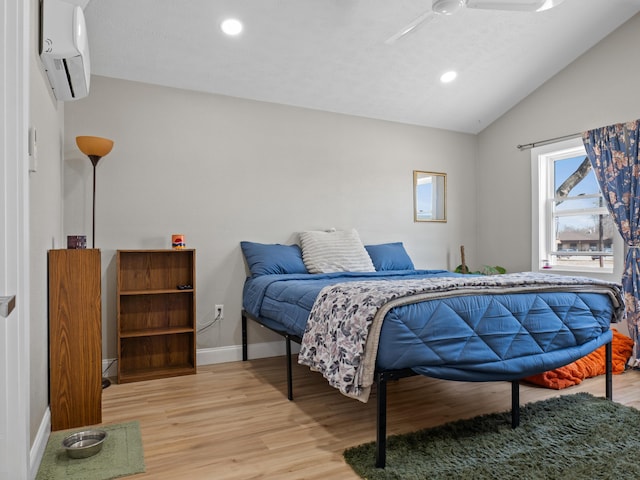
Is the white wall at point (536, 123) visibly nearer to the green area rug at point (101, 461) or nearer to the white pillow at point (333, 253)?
the white pillow at point (333, 253)

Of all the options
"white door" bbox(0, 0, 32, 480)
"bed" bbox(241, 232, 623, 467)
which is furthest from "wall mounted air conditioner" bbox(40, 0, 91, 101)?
"bed" bbox(241, 232, 623, 467)

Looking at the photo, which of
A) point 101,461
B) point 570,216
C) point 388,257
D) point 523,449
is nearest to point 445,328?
point 523,449

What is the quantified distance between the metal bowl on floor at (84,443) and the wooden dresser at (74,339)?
0.27 m

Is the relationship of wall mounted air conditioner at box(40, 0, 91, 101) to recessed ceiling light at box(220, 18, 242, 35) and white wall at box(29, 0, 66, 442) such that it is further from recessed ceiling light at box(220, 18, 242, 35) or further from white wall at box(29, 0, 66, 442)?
recessed ceiling light at box(220, 18, 242, 35)

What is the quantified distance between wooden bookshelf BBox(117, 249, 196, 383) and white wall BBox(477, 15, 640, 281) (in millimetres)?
3326

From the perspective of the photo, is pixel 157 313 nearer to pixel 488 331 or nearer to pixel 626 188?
pixel 488 331

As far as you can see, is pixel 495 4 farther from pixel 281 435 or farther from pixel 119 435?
pixel 119 435

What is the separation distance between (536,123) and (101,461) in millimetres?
4525

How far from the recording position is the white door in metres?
1.54

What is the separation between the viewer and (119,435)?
2.20 metres

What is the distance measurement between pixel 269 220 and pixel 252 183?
36cm

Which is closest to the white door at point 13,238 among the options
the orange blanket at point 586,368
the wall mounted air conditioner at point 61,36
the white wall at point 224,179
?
the wall mounted air conditioner at point 61,36

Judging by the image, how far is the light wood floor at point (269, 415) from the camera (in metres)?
1.90

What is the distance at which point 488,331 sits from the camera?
2.00 m
